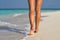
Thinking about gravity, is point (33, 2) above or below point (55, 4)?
above

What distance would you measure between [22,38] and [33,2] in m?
0.63

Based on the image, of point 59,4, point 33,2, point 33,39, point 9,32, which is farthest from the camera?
point 59,4

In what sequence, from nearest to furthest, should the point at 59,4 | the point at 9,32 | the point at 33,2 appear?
the point at 33,2
the point at 9,32
the point at 59,4

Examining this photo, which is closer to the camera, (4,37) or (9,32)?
(4,37)

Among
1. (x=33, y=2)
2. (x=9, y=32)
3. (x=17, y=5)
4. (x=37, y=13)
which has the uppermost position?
(x=33, y=2)

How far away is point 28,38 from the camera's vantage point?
2.93m

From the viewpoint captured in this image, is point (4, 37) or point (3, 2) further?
point (3, 2)

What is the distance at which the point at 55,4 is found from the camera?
1219 cm

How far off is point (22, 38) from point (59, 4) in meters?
9.42

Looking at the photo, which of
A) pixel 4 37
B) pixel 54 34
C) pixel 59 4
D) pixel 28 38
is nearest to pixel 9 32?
pixel 4 37

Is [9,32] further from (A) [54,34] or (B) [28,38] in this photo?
(A) [54,34]

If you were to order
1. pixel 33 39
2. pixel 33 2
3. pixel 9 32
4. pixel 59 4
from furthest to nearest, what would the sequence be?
1. pixel 59 4
2. pixel 9 32
3. pixel 33 2
4. pixel 33 39

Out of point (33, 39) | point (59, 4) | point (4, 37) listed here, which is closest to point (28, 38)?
point (33, 39)

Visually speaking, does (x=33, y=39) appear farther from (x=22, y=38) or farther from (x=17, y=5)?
(x=17, y=5)
